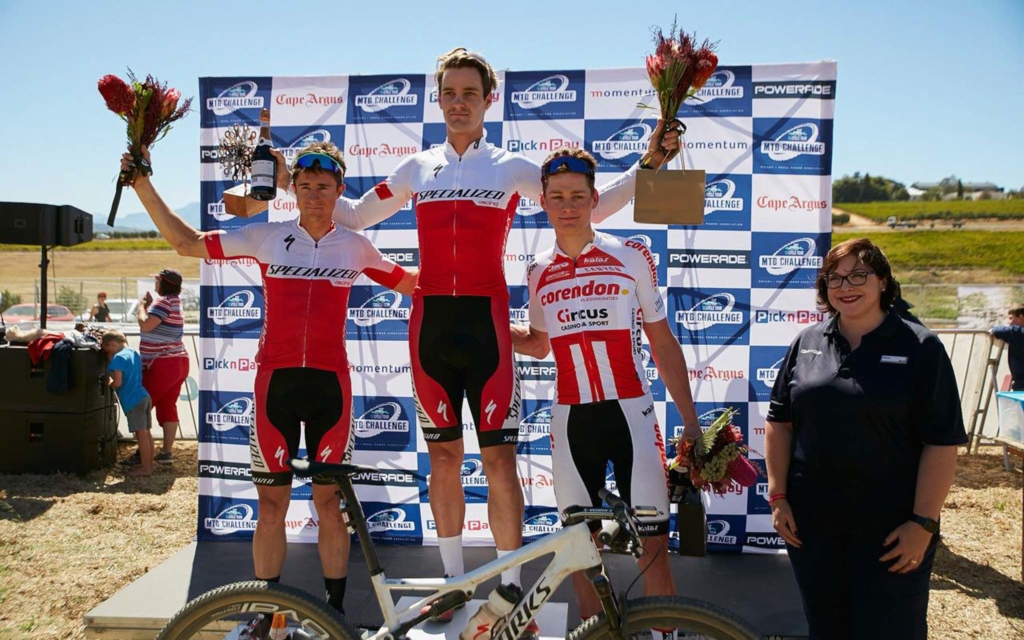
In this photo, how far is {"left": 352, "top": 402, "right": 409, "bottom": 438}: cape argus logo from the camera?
15.8 feet

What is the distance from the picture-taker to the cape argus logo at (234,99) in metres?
4.80

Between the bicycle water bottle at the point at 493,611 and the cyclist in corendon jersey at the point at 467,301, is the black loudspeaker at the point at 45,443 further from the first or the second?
the bicycle water bottle at the point at 493,611

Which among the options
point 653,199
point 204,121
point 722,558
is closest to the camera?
point 653,199

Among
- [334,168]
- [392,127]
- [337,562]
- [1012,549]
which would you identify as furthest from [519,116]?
[1012,549]

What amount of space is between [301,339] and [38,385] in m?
5.21

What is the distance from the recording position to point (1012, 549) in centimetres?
511

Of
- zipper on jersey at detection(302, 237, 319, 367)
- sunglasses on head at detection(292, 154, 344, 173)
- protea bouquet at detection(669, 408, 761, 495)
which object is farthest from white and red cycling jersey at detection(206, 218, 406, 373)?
protea bouquet at detection(669, 408, 761, 495)

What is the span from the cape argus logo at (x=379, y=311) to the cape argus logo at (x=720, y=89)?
7.29 feet

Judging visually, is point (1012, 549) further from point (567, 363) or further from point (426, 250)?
point (426, 250)

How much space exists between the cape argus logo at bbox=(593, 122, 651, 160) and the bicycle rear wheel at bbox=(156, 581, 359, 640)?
3210 millimetres

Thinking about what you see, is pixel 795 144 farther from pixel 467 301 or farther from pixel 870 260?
pixel 467 301

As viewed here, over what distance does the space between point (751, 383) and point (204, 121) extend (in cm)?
383

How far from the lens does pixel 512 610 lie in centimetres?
231

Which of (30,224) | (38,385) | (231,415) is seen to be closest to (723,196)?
(231,415)
